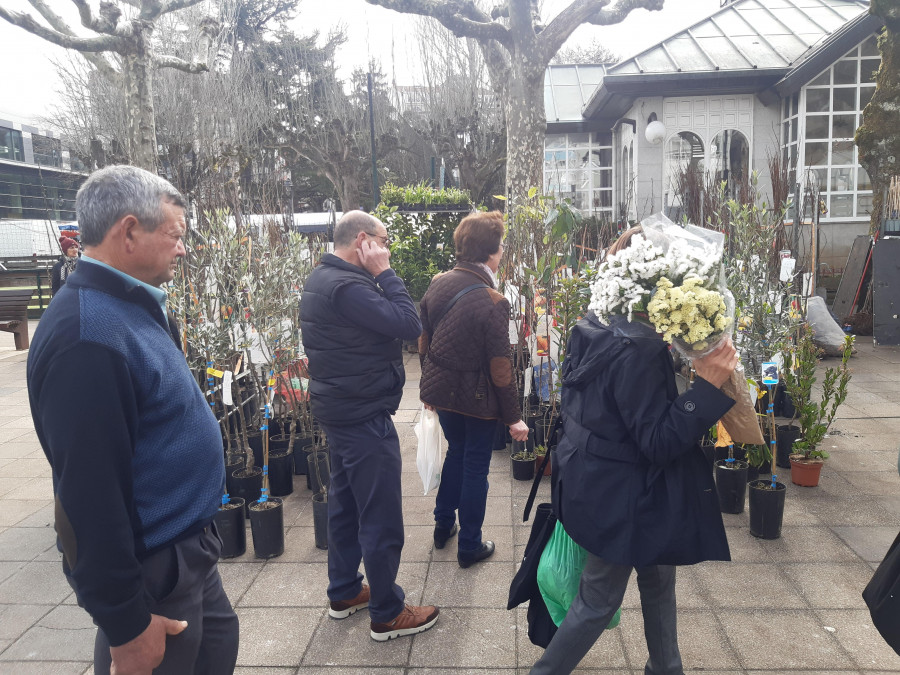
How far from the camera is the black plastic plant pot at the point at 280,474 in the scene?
4.77 m

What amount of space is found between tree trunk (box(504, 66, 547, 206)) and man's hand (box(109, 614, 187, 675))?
963 cm

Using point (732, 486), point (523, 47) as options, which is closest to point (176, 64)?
point (523, 47)

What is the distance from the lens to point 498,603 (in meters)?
3.24

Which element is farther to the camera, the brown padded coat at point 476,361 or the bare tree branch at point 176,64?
the bare tree branch at point 176,64

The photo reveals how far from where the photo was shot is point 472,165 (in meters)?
23.3

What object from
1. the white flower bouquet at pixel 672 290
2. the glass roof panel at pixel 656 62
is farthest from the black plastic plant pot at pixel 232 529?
the glass roof panel at pixel 656 62

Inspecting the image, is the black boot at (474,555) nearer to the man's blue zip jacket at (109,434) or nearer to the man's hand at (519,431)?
the man's hand at (519,431)

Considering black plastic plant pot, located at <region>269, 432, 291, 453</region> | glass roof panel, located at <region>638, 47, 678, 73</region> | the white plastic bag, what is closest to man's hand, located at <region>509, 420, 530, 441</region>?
the white plastic bag

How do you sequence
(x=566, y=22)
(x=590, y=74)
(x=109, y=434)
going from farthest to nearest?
(x=590, y=74) < (x=566, y=22) < (x=109, y=434)

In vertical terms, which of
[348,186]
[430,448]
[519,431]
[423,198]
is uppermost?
[348,186]

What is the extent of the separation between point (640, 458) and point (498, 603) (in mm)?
1466

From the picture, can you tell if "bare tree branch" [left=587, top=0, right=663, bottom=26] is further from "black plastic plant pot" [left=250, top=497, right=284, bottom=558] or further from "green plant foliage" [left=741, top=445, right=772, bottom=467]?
"black plastic plant pot" [left=250, top=497, right=284, bottom=558]

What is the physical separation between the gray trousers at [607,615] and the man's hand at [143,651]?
4.27 feet

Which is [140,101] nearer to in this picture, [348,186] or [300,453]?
[300,453]
